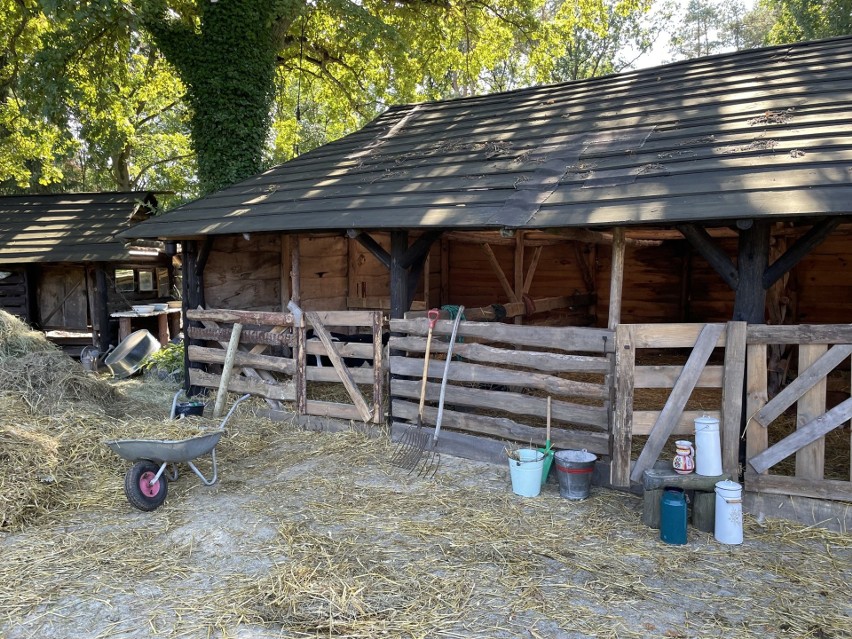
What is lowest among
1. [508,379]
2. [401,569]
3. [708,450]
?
[401,569]

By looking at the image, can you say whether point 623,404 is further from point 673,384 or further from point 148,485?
point 148,485

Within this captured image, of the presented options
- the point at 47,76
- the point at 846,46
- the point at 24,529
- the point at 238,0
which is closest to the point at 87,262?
the point at 47,76

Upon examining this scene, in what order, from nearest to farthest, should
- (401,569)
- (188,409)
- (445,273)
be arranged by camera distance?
(401,569) < (188,409) < (445,273)

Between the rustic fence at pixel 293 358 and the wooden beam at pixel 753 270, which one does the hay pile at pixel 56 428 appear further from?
the wooden beam at pixel 753 270

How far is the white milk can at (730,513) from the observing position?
4480 millimetres

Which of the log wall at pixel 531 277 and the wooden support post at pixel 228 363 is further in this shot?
the log wall at pixel 531 277

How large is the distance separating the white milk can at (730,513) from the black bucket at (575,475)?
1112mm

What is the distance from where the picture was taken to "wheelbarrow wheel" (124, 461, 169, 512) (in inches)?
201

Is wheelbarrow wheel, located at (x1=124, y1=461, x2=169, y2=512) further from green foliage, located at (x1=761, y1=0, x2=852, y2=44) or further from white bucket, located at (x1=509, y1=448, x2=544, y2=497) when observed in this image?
green foliage, located at (x1=761, y1=0, x2=852, y2=44)

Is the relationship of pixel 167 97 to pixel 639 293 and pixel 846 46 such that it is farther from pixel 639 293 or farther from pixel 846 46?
pixel 846 46

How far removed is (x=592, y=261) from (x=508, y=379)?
6505mm


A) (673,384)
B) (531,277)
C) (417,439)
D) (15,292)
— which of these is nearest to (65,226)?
(15,292)

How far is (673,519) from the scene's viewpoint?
4.49m

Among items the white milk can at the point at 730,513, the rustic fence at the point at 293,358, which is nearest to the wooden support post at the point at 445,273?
the rustic fence at the point at 293,358
